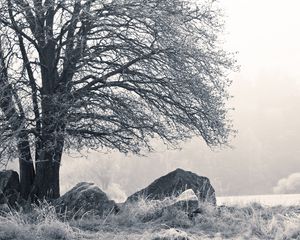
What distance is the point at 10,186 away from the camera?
15.7 meters

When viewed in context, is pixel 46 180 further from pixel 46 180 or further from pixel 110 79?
pixel 110 79

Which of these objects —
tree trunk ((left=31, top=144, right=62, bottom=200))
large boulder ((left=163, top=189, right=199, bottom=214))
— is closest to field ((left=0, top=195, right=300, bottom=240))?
large boulder ((left=163, top=189, right=199, bottom=214))

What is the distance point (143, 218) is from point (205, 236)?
2.17m

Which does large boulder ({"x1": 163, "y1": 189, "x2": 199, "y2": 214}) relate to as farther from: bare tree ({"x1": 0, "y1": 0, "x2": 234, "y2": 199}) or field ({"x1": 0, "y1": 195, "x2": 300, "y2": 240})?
bare tree ({"x1": 0, "y1": 0, "x2": 234, "y2": 199})

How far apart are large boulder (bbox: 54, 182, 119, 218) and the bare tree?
1.44m

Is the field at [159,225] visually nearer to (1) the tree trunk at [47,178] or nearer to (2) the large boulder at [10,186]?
(1) the tree trunk at [47,178]

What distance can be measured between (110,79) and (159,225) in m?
6.30

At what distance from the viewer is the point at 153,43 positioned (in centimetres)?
1408

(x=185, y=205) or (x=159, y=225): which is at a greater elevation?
(x=185, y=205)

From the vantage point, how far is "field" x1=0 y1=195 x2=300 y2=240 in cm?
873

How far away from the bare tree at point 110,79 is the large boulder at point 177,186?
1211mm

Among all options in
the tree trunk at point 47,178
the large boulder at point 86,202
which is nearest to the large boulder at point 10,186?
the tree trunk at point 47,178

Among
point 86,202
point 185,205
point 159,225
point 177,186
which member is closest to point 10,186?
point 86,202

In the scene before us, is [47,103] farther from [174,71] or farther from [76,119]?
[174,71]
